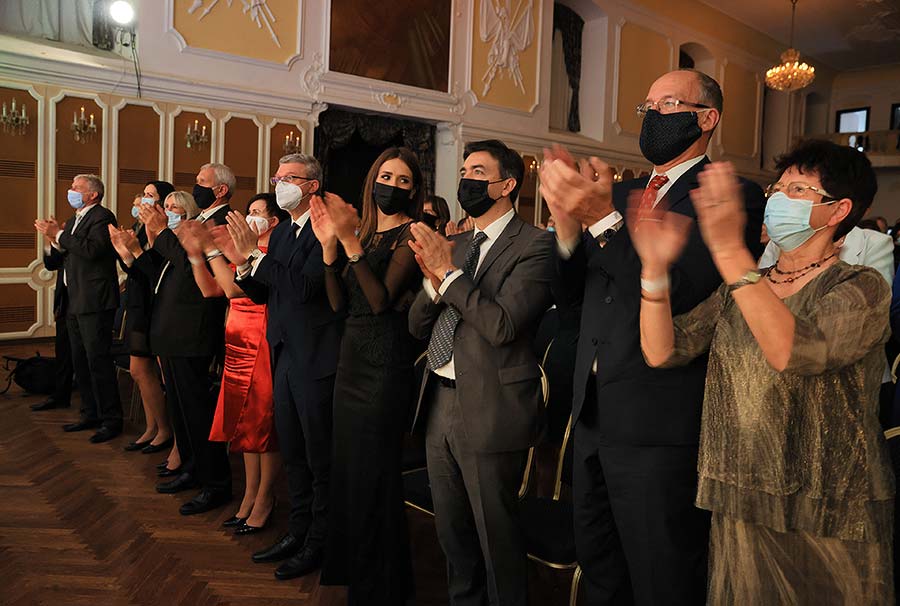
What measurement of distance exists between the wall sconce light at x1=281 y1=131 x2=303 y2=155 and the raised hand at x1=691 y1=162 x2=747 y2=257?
7.91 metres

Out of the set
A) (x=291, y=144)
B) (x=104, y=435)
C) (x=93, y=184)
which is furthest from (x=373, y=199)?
(x=291, y=144)

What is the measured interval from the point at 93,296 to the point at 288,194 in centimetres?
268

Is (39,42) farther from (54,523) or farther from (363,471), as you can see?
(363,471)

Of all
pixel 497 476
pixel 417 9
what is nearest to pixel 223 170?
pixel 497 476

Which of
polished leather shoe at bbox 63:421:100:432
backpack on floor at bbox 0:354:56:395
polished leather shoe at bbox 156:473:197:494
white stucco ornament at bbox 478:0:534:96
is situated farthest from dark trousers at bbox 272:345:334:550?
white stucco ornament at bbox 478:0:534:96

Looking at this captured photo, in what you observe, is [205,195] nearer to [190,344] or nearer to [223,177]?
[223,177]

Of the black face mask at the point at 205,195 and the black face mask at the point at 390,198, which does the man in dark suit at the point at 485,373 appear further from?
the black face mask at the point at 205,195

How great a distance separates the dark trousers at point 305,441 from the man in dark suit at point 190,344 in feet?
2.51

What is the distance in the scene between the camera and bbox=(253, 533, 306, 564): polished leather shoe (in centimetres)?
296

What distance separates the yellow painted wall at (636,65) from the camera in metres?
12.9

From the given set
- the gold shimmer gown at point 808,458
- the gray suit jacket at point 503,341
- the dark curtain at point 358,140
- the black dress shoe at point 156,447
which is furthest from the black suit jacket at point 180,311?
the dark curtain at point 358,140

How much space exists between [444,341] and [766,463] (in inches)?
38.8

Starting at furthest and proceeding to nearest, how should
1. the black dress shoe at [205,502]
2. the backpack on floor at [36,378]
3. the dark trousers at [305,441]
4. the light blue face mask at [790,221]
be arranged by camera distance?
the backpack on floor at [36,378] → the black dress shoe at [205,502] → the dark trousers at [305,441] → the light blue face mask at [790,221]

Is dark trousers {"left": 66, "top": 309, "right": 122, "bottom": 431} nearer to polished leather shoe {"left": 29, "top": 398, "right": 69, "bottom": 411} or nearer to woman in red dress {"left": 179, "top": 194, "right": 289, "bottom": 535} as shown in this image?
polished leather shoe {"left": 29, "top": 398, "right": 69, "bottom": 411}
